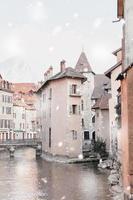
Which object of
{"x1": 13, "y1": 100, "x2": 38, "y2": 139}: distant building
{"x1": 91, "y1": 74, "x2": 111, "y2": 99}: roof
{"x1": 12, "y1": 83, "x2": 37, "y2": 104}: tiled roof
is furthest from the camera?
{"x1": 12, "y1": 83, "x2": 37, "y2": 104}: tiled roof

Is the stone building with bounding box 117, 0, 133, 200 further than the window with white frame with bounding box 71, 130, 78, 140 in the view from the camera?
No

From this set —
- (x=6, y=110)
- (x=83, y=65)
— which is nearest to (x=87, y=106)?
(x=83, y=65)

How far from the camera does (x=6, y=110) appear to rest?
93375mm

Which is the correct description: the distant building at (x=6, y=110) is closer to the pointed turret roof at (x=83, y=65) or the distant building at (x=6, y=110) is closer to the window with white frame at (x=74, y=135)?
the pointed turret roof at (x=83, y=65)

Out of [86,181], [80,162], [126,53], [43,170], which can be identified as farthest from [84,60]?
[126,53]

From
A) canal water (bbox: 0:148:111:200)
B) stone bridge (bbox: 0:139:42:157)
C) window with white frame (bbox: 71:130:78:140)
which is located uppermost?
window with white frame (bbox: 71:130:78:140)

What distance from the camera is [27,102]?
112m

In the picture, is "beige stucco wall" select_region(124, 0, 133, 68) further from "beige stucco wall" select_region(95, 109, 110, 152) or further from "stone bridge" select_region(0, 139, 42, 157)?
"stone bridge" select_region(0, 139, 42, 157)

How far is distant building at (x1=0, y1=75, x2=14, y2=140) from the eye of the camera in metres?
90.6

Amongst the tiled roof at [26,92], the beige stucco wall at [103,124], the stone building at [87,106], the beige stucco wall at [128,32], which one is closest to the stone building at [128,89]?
the beige stucco wall at [128,32]

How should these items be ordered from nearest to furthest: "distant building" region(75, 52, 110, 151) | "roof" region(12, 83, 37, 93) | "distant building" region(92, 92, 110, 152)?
"distant building" region(92, 92, 110, 152) < "distant building" region(75, 52, 110, 151) < "roof" region(12, 83, 37, 93)

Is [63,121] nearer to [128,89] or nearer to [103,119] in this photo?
[103,119]

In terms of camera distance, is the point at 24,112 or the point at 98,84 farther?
the point at 24,112

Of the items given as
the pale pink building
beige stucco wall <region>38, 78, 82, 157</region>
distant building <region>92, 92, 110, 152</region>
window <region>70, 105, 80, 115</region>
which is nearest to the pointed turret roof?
distant building <region>92, 92, 110, 152</region>
